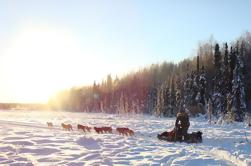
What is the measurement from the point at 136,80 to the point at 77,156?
337 ft

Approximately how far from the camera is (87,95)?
13850 centimetres

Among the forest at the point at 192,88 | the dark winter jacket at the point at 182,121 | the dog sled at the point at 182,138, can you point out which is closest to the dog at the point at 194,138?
the dog sled at the point at 182,138

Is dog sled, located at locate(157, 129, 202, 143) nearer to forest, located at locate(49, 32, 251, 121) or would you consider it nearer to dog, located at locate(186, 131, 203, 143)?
dog, located at locate(186, 131, 203, 143)

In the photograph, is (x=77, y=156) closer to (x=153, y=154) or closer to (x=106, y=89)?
(x=153, y=154)

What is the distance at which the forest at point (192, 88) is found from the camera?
55.2 m

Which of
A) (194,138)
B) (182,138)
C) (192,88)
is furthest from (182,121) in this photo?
(192,88)

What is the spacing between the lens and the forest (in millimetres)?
55172

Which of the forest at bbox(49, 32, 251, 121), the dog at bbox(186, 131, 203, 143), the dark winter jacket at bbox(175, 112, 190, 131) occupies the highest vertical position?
the forest at bbox(49, 32, 251, 121)

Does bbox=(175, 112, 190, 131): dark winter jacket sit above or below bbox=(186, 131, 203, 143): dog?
above

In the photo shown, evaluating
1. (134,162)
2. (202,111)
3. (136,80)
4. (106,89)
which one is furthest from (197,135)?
(106,89)

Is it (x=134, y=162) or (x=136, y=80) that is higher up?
(x=136, y=80)

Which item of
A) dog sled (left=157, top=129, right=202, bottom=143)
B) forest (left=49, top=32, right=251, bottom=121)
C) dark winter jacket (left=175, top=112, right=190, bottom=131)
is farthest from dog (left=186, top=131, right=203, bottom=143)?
forest (left=49, top=32, right=251, bottom=121)

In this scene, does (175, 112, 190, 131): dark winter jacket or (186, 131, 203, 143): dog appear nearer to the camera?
(186, 131, 203, 143): dog

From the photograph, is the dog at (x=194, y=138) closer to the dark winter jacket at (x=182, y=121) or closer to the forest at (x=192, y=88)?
the dark winter jacket at (x=182, y=121)
